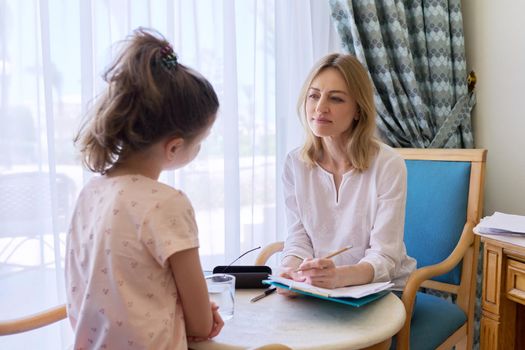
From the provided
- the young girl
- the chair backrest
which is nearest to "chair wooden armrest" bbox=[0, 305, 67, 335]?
the young girl

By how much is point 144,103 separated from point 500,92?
5.95ft

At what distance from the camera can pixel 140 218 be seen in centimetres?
81

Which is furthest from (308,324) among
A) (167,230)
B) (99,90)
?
(99,90)

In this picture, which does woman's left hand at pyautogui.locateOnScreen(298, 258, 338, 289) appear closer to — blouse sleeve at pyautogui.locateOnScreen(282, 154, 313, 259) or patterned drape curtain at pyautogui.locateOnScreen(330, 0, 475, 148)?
blouse sleeve at pyautogui.locateOnScreen(282, 154, 313, 259)

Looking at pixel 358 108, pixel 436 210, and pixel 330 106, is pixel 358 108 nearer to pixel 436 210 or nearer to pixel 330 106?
pixel 330 106

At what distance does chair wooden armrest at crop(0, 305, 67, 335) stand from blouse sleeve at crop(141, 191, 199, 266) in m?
0.52

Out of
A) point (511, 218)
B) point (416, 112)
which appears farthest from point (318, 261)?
point (416, 112)

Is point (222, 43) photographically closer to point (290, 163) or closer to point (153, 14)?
point (153, 14)

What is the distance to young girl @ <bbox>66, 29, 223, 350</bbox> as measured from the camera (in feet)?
2.67

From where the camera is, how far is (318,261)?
1.18 meters

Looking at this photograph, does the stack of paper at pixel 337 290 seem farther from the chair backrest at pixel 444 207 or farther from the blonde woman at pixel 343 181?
the chair backrest at pixel 444 207

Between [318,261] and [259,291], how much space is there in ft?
0.68

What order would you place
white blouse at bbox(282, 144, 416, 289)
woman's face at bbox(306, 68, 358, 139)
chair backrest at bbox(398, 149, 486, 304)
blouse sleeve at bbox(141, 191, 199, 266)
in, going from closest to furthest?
blouse sleeve at bbox(141, 191, 199, 266)
white blouse at bbox(282, 144, 416, 289)
woman's face at bbox(306, 68, 358, 139)
chair backrest at bbox(398, 149, 486, 304)

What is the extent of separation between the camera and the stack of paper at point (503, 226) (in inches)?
52.7
